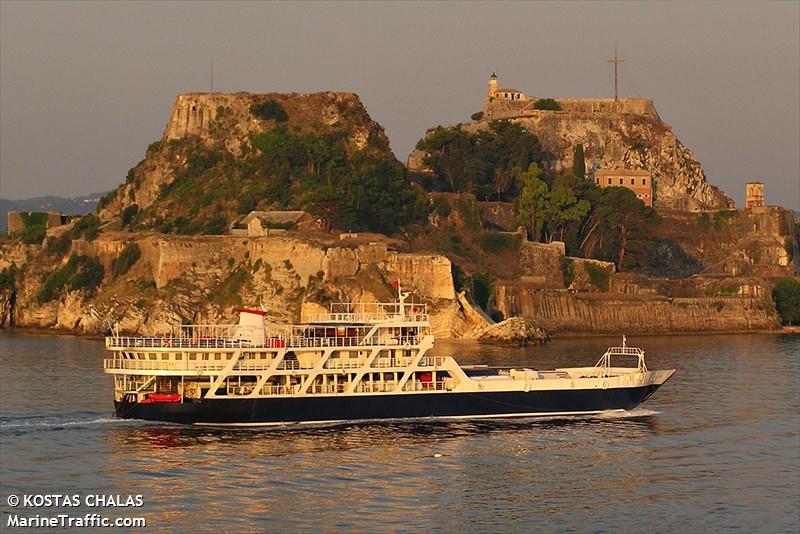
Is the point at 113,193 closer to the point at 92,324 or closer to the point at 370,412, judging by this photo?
the point at 92,324

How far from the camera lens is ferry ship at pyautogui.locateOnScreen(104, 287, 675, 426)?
58.8 meters

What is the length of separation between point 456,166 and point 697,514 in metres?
93.5

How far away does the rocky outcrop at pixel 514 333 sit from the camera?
322 ft

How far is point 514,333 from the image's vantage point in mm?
98312

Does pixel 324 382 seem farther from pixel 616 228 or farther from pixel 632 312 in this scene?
pixel 616 228

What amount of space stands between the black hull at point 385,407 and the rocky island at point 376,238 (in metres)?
34.9

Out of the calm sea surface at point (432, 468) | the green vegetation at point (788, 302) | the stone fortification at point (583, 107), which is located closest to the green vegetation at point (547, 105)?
the stone fortification at point (583, 107)

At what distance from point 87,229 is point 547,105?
5504cm

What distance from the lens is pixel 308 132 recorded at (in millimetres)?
127188

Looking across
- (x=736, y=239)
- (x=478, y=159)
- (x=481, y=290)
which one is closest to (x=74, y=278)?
(x=481, y=290)

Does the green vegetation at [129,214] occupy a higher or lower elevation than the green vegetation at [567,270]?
higher

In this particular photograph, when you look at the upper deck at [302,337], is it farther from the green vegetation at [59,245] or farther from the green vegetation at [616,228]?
the green vegetation at [616,228]

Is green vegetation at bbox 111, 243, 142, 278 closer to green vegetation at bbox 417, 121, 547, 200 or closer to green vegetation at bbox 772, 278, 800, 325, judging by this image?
green vegetation at bbox 417, 121, 547, 200

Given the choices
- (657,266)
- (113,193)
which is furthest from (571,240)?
(113,193)
